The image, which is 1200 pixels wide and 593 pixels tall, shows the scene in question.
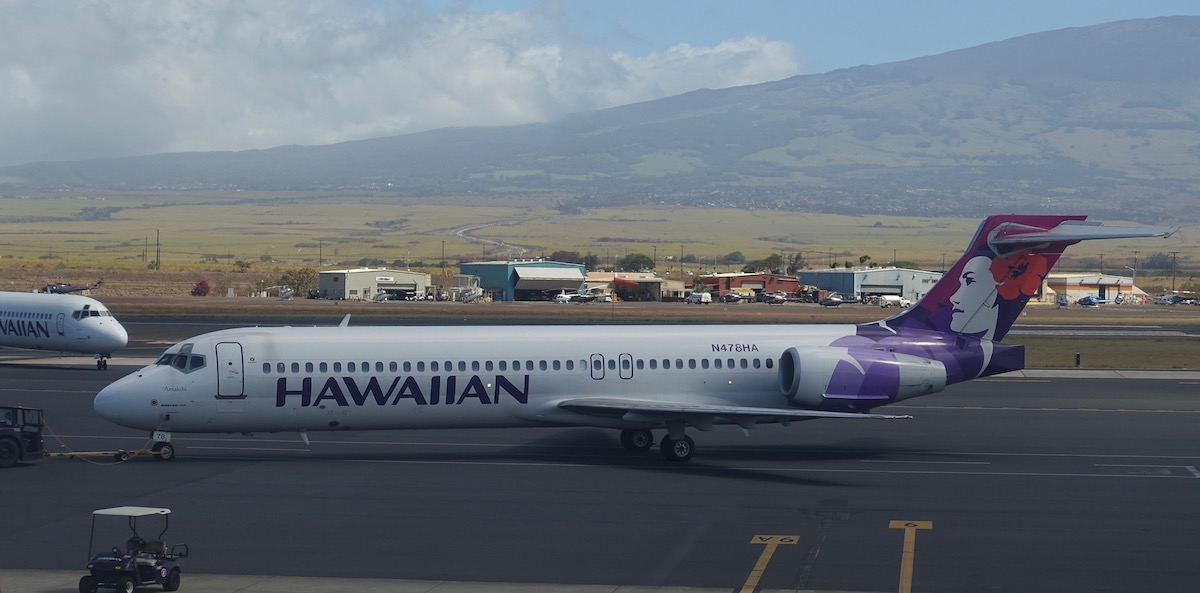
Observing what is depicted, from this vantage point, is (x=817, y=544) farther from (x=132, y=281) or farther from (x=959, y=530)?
(x=132, y=281)

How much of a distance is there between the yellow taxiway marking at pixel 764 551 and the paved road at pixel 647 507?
0.07 metres

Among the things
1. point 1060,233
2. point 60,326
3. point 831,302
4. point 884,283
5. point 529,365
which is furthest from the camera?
point 884,283

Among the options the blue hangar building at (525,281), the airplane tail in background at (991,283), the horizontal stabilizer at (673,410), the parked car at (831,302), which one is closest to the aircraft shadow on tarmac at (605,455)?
the horizontal stabilizer at (673,410)

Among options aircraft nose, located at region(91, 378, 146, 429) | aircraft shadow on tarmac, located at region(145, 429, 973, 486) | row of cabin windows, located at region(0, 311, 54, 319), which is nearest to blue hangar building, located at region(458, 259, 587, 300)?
row of cabin windows, located at region(0, 311, 54, 319)

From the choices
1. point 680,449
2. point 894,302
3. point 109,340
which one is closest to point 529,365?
point 680,449

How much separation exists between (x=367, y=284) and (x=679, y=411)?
99.4 metres

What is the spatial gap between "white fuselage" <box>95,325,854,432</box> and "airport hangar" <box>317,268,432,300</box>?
92.3 meters

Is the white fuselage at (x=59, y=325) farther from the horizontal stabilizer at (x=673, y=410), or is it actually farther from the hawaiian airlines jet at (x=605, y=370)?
the horizontal stabilizer at (x=673, y=410)

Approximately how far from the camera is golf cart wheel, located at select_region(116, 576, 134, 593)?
16797 mm

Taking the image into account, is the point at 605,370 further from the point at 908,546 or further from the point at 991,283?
the point at 908,546

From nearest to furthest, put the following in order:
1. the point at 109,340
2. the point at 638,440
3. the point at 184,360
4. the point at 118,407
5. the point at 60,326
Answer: the point at 118,407
the point at 184,360
the point at 638,440
the point at 109,340
the point at 60,326

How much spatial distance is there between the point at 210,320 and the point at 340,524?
202 ft

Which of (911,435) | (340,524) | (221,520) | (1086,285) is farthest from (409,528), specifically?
(1086,285)

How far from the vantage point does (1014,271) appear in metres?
30.3
